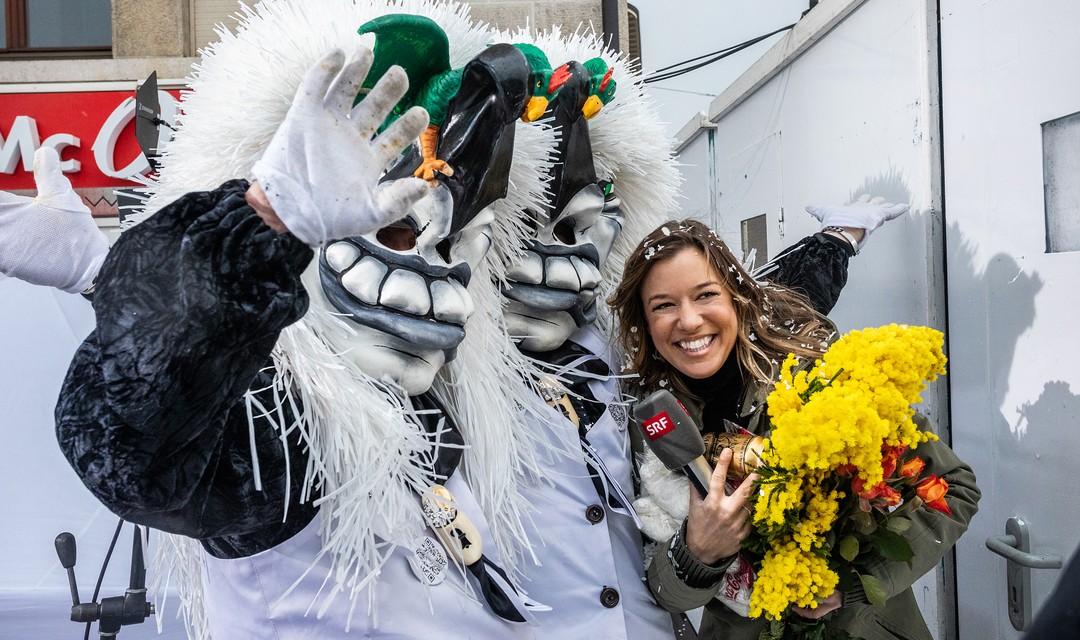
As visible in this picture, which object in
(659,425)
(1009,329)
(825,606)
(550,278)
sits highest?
(550,278)

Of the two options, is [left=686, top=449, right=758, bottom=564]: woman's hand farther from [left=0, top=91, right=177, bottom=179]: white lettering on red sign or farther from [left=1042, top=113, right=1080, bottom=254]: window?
[left=0, top=91, right=177, bottom=179]: white lettering on red sign

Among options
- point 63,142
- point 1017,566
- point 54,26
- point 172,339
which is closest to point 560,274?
point 172,339

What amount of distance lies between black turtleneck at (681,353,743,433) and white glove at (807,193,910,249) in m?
0.72

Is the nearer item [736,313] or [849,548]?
[849,548]

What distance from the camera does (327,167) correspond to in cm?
80

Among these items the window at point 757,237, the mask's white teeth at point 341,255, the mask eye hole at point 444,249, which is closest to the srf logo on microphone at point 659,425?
the mask eye hole at point 444,249

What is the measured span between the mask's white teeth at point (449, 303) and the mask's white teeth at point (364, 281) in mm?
94

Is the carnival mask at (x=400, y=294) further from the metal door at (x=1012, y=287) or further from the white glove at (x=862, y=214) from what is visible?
the white glove at (x=862, y=214)

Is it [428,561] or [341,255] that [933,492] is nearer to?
[428,561]

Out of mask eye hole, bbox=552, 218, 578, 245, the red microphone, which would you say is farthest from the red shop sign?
the red microphone

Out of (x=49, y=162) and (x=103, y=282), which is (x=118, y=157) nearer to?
(x=49, y=162)

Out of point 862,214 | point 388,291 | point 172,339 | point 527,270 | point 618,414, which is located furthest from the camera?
point 862,214

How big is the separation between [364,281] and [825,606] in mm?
988

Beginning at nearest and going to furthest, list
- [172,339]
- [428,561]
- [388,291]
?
[172,339], [388,291], [428,561]
